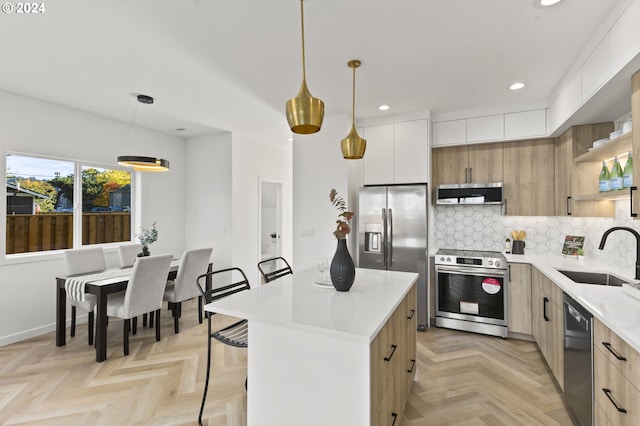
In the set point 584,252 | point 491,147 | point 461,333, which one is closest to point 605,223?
point 584,252

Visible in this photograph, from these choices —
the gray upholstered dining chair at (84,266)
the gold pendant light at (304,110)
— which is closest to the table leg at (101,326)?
the gray upholstered dining chair at (84,266)

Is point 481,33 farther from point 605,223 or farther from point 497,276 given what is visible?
point 497,276

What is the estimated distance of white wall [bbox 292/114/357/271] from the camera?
3.93 meters

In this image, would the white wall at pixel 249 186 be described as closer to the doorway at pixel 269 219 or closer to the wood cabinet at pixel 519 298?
the doorway at pixel 269 219

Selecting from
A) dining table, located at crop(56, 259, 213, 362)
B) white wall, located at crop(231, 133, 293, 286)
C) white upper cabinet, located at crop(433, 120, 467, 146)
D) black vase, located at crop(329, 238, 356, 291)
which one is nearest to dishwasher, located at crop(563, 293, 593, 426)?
black vase, located at crop(329, 238, 356, 291)

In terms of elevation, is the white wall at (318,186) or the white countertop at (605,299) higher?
the white wall at (318,186)

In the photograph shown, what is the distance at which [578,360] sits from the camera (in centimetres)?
193

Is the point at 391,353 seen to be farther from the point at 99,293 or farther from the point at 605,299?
the point at 99,293

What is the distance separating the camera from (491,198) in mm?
3668

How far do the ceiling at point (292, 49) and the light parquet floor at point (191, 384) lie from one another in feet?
8.48

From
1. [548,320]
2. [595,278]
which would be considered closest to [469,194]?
[595,278]

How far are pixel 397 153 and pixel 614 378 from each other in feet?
9.62

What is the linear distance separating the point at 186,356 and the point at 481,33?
3643 millimetres

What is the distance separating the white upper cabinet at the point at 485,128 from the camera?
367 cm
